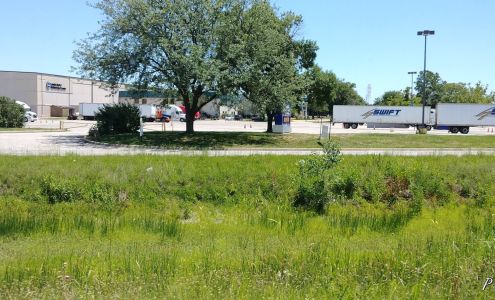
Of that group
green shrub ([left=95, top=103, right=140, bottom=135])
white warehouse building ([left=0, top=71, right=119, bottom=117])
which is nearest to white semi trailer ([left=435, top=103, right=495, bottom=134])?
green shrub ([left=95, top=103, right=140, bottom=135])

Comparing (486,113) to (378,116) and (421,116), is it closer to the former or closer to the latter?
(421,116)

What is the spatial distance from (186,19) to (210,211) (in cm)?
2188

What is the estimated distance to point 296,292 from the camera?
4.84 m

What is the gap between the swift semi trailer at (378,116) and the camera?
238 feet

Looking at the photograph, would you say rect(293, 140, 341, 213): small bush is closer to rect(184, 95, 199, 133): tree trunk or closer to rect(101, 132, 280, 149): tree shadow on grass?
rect(101, 132, 280, 149): tree shadow on grass

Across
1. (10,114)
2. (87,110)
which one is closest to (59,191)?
(10,114)

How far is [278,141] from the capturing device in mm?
33094

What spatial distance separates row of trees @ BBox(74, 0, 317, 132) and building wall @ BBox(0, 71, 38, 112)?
75387 mm

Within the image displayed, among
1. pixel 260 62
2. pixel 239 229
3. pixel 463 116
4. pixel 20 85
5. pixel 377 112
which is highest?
pixel 20 85

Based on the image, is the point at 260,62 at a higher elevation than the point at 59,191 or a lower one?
higher

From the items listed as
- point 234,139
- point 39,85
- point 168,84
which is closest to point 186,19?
point 168,84

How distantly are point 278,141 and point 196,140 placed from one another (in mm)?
5617

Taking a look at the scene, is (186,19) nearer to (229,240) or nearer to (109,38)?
(109,38)

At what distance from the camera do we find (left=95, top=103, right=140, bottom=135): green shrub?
1451 inches
